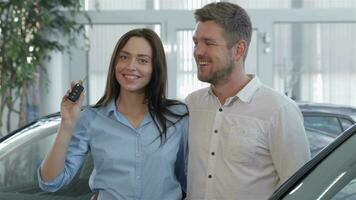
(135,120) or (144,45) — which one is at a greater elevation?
(144,45)

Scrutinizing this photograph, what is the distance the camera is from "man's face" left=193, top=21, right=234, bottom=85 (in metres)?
2.26

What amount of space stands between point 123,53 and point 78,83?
184 mm

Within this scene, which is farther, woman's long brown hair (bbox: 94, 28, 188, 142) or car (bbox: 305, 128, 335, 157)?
car (bbox: 305, 128, 335, 157)

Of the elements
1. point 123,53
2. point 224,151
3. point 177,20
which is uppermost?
point 177,20

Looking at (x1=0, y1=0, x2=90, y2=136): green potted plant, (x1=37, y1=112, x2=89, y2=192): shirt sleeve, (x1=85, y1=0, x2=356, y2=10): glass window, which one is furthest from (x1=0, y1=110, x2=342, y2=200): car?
(x1=85, y1=0, x2=356, y2=10): glass window

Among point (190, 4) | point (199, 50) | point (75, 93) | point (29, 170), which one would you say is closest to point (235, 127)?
point (199, 50)

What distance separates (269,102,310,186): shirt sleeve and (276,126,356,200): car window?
0.48m

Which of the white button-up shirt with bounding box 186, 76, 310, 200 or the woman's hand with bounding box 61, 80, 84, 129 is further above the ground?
the woman's hand with bounding box 61, 80, 84, 129

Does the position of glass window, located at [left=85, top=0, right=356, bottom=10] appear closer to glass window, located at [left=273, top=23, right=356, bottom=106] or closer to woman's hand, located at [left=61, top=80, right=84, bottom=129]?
glass window, located at [left=273, top=23, right=356, bottom=106]

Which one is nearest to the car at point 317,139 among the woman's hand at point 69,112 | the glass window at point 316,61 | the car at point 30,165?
the car at point 30,165

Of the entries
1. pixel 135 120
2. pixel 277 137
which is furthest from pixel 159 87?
pixel 277 137

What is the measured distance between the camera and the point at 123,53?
90.4 inches

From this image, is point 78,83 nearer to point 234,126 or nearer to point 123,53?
point 123,53

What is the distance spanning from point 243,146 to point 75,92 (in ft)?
1.88
